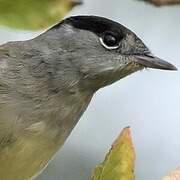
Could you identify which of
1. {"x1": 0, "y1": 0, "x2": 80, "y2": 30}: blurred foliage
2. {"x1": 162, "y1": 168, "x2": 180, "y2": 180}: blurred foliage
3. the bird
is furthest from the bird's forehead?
{"x1": 162, "y1": 168, "x2": 180, "y2": 180}: blurred foliage

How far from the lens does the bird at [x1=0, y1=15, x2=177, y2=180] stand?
1.71 meters

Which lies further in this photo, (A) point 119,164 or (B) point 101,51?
(B) point 101,51

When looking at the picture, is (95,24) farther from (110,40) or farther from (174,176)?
(174,176)

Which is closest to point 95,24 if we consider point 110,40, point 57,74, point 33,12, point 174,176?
point 110,40

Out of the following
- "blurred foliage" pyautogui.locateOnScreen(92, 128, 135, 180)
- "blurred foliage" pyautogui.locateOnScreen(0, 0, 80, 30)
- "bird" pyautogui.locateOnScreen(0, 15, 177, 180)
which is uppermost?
"bird" pyautogui.locateOnScreen(0, 15, 177, 180)

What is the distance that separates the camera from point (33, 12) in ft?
3.99


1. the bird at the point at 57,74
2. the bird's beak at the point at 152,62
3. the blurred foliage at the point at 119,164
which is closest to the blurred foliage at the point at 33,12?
the blurred foliage at the point at 119,164

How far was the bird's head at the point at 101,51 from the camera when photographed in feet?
5.93

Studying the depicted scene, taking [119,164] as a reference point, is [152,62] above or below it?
above

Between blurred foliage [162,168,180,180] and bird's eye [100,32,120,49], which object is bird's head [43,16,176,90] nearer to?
bird's eye [100,32,120,49]

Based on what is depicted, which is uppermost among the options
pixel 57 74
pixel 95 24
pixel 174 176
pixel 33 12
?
pixel 95 24

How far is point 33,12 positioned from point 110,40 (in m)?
0.64

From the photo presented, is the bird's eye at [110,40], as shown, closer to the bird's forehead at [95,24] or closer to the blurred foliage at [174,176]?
the bird's forehead at [95,24]

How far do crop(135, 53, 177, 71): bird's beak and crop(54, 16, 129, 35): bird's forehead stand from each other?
10 cm
